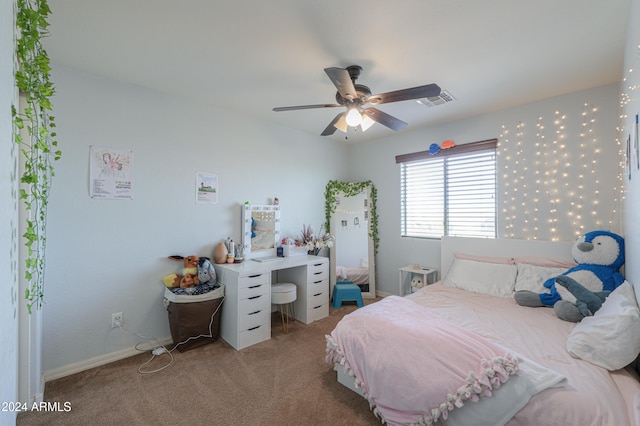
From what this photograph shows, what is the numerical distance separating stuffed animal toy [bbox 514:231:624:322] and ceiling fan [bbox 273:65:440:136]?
Result: 6.13ft

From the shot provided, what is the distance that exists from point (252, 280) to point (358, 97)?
1978 millimetres

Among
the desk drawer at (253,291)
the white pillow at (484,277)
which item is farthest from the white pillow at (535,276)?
the desk drawer at (253,291)

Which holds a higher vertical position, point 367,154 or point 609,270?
→ point 367,154

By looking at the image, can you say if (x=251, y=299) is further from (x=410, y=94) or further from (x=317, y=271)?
(x=410, y=94)

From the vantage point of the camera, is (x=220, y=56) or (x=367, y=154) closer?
(x=220, y=56)

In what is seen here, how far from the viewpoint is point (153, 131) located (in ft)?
8.71

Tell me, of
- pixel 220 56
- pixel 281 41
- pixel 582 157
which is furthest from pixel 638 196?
pixel 220 56

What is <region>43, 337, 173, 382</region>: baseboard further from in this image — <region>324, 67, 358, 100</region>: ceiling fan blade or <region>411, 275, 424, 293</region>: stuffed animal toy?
<region>411, 275, 424, 293</region>: stuffed animal toy

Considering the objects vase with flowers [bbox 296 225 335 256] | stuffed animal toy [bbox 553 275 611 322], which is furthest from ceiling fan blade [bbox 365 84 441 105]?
vase with flowers [bbox 296 225 335 256]

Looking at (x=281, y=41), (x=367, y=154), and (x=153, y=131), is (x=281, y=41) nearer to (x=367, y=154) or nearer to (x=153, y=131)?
(x=153, y=131)

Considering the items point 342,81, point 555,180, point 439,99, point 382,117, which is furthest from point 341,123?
point 555,180

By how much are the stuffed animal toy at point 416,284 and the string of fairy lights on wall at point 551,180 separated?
45.9 inches

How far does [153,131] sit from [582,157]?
4.24 m

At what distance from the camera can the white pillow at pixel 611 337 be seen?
138cm
